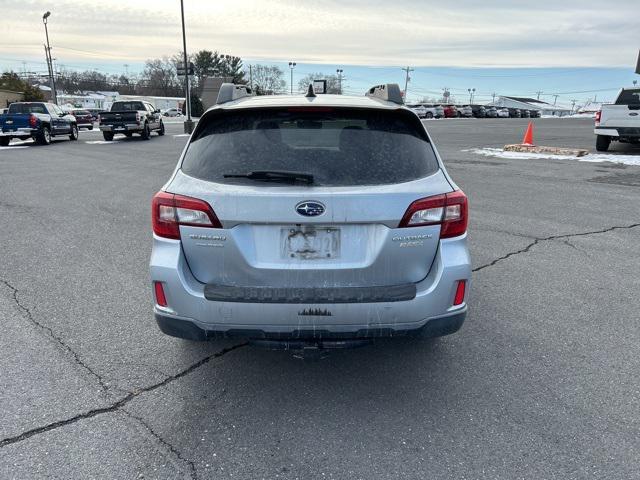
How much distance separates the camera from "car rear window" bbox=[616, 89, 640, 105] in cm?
1467

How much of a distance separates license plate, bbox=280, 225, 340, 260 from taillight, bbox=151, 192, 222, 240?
388 millimetres

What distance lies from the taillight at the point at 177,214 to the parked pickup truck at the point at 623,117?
15.8m

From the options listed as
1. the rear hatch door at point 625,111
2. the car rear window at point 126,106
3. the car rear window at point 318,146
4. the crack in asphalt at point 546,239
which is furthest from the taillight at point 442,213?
the car rear window at point 126,106

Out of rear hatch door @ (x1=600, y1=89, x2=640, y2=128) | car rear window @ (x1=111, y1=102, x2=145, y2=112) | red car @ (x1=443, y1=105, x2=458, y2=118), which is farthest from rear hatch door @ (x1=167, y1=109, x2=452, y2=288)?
red car @ (x1=443, y1=105, x2=458, y2=118)

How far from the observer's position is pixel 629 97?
14.9 m

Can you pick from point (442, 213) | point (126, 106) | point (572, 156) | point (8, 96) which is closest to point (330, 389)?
point (442, 213)

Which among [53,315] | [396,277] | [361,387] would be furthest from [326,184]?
[53,315]

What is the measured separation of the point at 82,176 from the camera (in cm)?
1198

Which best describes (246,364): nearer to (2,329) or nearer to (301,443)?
(301,443)

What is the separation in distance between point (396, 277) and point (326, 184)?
2.14 ft

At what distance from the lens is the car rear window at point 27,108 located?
2149 centimetres

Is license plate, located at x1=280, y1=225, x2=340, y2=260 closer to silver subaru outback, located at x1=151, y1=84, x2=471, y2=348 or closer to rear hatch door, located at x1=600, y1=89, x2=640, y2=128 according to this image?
silver subaru outback, located at x1=151, y1=84, x2=471, y2=348

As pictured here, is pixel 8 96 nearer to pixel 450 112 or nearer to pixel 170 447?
pixel 450 112

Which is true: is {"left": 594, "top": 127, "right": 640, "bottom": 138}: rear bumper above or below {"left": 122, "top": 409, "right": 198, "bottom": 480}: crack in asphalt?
above
